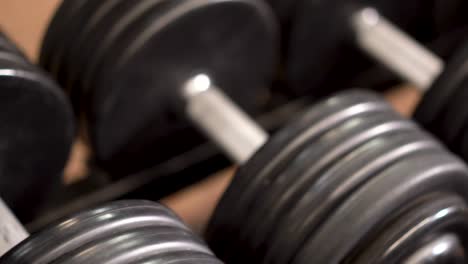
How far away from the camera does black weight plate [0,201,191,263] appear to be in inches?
21.7

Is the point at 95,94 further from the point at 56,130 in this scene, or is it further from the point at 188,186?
the point at 188,186

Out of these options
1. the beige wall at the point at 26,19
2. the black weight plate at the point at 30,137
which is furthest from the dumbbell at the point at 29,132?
the beige wall at the point at 26,19

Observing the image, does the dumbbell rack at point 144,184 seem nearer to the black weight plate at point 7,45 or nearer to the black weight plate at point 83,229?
the black weight plate at point 7,45

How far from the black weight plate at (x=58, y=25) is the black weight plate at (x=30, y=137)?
14cm

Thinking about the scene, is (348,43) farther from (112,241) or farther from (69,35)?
(112,241)

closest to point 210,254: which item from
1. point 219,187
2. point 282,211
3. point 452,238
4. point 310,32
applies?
point 282,211

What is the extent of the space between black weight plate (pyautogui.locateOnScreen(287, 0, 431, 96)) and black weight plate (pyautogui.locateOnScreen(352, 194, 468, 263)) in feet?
1.55

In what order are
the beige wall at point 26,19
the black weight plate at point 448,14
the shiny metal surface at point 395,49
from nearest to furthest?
the shiny metal surface at point 395,49
the black weight plate at point 448,14
the beige wall at point 26,19

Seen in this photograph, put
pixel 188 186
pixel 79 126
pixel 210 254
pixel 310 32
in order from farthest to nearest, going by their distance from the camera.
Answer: pixel 188 186, pixel 310 32, pixel 79 126, pixel 210 254

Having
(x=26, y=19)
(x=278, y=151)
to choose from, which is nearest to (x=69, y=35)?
(x=278, y=151)

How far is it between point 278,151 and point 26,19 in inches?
38.4

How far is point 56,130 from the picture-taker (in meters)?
0.82

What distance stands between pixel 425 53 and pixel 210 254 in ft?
1.95

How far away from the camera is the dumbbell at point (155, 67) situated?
868 mm
